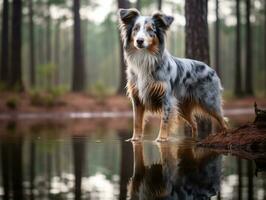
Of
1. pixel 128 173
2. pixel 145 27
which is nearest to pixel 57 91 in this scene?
pixel 145 27

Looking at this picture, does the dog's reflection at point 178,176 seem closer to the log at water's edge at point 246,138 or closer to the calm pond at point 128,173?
the calm pond at point 128,173

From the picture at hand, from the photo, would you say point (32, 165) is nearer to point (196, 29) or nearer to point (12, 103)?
point (196, 29)

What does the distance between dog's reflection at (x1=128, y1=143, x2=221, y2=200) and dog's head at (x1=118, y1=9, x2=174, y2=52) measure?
2103 millimetres

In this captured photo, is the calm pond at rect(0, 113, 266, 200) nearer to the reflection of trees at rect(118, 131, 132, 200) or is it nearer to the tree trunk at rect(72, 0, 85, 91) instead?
→ the reflection of trees at rect(118, 131, 132, 200)

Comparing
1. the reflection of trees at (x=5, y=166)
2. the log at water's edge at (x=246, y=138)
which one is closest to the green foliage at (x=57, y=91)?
the reflection of trees at (x=5, y=166)

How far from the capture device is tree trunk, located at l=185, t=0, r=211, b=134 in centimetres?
1156

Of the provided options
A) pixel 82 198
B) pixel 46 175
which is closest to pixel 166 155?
pixel 46 175

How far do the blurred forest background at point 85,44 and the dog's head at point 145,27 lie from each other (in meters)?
3.77

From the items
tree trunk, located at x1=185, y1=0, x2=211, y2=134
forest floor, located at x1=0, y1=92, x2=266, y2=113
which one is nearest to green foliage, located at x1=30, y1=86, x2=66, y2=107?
forest floor, located at x1=0, y1=92, x2=266, y2=113

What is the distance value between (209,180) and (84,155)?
2923mm

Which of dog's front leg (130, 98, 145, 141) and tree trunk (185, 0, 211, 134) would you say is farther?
tree trunk (185, 0, 211, 134)

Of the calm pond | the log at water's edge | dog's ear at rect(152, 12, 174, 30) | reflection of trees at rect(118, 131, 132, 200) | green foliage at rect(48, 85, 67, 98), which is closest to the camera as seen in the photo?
the calm pond

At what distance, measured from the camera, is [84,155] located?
7594mm

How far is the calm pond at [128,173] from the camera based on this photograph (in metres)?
4.44
